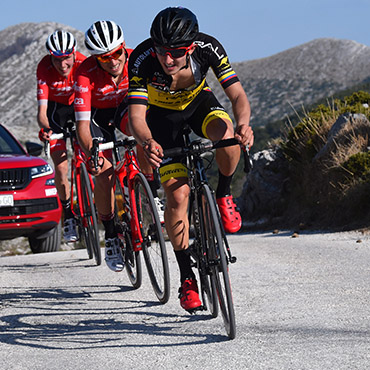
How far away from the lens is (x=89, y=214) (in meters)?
8.70

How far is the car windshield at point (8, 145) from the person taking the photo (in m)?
11.1

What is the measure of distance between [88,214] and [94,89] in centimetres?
198

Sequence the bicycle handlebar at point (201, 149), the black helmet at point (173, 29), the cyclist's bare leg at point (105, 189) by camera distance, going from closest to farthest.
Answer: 1. the bicycle handlebar at point (201, 149)
2. the black helmet at point (173, 29)
3. the cyclist's bare leg at point (105, 189)

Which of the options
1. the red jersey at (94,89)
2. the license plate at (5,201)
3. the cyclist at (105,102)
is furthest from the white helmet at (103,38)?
the license plate at (5,201)

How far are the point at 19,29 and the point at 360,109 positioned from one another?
172100mm

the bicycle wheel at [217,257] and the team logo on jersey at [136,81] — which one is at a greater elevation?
the team logo on jersey at [136,81]

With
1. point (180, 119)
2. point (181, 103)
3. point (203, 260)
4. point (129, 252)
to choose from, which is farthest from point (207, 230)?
point (129, 252)

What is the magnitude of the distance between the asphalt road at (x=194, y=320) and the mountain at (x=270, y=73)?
111089mm

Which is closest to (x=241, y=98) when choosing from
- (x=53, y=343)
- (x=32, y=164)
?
(x=53, y=343)

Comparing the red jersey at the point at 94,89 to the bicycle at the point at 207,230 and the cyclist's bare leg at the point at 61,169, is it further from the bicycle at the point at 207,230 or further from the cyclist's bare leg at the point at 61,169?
the cyclist's bare leg at the point at 61,169

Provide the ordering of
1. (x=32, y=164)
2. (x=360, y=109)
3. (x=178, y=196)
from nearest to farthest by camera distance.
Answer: (x=178, y=196) → (x=32, y=164) → (x=360, y=109)

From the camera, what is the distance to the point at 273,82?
150m

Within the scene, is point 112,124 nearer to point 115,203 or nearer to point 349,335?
point 115,203

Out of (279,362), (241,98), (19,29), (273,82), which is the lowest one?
(279,362)
